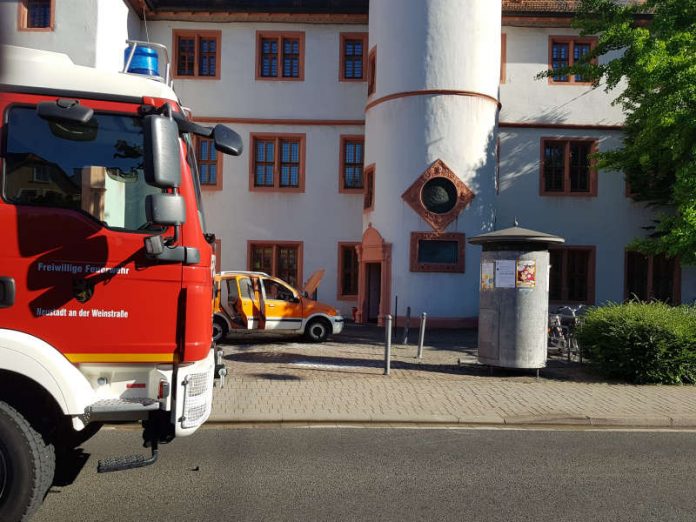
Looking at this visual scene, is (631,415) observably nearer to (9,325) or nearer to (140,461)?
(140,461)

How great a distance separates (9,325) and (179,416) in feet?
3.95

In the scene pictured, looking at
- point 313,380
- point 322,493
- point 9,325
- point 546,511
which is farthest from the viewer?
point 313,380

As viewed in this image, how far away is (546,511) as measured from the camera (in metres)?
4.80

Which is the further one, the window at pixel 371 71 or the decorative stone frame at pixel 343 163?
the decorative stone frame at pixel 343 163

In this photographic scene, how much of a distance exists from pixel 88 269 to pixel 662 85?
13555 mm

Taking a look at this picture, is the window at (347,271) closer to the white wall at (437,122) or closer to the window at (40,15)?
the white wall at (437,122)

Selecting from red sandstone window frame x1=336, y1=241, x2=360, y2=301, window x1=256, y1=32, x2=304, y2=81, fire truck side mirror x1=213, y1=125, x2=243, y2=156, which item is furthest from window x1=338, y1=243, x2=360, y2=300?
Answer: fire truck side mirror x1=213, y1=125, x2=243, y2=156

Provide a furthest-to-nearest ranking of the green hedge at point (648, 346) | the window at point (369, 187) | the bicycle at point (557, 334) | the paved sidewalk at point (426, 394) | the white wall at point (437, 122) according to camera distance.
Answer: the window at point (369, 187) → the white wall at point (437, 122) → the bicycle at point (557, 334) → the green hedge at point (648, 346) → the paved sidewalk at point (426, 394)

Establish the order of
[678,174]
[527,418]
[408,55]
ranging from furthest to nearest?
[408,55] < [678,174] < [527,418]

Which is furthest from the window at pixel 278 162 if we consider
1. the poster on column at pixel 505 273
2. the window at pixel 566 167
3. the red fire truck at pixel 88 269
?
the red fire truck at pixel 88 269

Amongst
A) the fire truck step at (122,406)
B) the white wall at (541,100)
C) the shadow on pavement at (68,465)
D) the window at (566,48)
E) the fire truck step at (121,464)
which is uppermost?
the window at (566,48)

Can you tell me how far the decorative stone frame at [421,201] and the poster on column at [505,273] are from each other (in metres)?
8.18

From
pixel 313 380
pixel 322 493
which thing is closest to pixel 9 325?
pixel 322 493

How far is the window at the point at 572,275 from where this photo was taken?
22000mm
